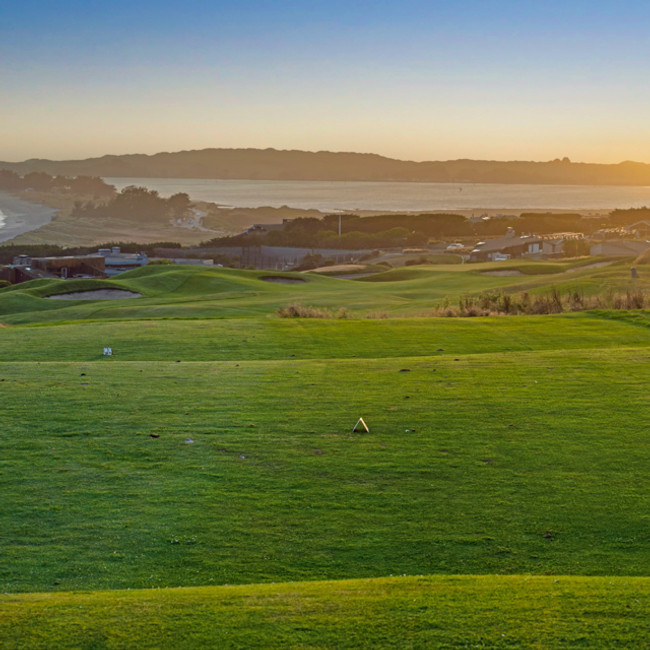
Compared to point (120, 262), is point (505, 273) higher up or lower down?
higher up

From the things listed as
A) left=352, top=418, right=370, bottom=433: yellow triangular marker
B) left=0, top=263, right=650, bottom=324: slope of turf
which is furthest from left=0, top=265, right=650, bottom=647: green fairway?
left=0, top=263, right=650, bottom=324: slope of turf

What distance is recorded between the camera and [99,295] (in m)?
42.1

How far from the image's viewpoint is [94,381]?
12086mm

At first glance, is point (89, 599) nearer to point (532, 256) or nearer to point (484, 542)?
point (484, 542)

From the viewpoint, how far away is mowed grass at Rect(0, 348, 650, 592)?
20.7 feet

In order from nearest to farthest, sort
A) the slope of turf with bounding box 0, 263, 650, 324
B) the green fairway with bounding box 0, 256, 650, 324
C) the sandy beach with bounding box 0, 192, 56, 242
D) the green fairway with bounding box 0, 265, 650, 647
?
the green fairway with bounding box 0, 265, 650, 647
the green fairway with bounding box 0, 256, 650, 324
the slope of turf with bounding box 0, 263, 650, 324
the sandy beach with bounding box 0, 192, 56, 242

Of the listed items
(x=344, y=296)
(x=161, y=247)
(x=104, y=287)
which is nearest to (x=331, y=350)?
(x=344, y=296)

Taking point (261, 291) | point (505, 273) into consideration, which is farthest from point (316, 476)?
point (505, 273)

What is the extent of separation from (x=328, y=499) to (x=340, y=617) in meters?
2.86

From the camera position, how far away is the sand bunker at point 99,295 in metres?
41.9

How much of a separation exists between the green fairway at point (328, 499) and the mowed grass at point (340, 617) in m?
0.02

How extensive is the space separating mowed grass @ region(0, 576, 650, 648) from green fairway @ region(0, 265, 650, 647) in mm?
18

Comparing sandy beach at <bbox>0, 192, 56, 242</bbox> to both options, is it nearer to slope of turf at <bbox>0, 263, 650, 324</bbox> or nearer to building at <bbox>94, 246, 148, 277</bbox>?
building at <bbox>94, 246, 148, 277</bbox>

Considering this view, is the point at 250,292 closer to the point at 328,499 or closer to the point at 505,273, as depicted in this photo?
the point at 505,273
